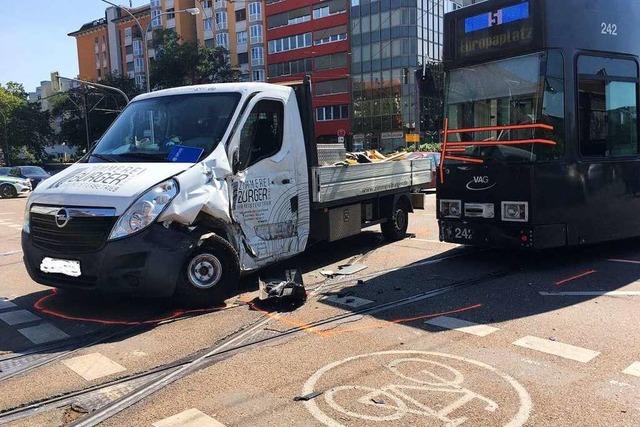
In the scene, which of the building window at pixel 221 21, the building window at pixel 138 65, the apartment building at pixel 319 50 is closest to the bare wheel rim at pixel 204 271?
the apartment building at pixel 319 50

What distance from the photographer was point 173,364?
15.4 ft

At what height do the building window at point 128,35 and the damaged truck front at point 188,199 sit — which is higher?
the building window at point 128,35

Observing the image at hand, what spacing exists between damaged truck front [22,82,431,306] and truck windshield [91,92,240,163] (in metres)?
0.02

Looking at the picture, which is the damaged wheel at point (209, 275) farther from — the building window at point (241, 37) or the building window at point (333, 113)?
the building window at point (241, 37)

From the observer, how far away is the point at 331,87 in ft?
226

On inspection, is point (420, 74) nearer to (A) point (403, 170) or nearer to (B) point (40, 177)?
(A) point (403, 170)

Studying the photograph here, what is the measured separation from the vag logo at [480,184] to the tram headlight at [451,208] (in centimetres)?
32

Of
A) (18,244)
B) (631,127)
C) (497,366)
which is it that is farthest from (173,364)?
(18,244)

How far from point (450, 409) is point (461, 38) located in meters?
6.21

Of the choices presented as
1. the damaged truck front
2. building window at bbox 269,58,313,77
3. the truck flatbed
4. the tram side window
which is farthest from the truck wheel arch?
building window at bbox 269,58,313,77

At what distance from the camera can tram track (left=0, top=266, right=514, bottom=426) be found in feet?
12.7

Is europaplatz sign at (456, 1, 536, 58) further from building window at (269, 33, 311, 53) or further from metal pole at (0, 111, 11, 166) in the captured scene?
metal pole at (0, 111, 11, 166)

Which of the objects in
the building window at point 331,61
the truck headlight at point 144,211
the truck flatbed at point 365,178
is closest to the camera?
the truck headlight at point 144,211

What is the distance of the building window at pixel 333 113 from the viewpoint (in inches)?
2702
